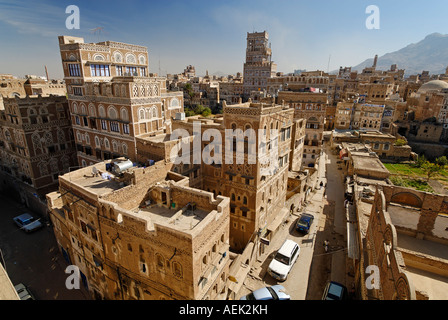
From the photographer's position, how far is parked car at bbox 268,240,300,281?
24938 mm

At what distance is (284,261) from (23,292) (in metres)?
28.2

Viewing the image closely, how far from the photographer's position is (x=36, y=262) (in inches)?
1195

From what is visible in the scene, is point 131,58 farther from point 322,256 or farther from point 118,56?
point 322,256

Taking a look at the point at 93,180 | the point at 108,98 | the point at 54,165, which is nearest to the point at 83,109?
the point at 108,98

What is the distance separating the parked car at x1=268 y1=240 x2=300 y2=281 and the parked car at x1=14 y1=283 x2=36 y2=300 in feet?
83.9

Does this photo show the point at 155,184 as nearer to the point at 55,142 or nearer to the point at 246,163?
the point at 246,163

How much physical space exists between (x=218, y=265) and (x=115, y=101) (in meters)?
25.7

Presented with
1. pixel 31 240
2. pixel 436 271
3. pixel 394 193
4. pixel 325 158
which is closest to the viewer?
pixel 436 271

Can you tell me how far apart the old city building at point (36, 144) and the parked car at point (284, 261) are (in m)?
33.8

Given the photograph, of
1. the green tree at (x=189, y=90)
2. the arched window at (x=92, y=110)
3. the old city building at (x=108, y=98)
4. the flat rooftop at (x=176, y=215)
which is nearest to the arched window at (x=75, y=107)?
the old city building at (x=108, y=98)

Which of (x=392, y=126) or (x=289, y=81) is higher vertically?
(x=289, y=81)

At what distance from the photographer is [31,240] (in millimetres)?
34531

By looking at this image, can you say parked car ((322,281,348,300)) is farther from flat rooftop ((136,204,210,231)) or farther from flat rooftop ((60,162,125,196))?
flat rooftop ((60,162,125,196))
